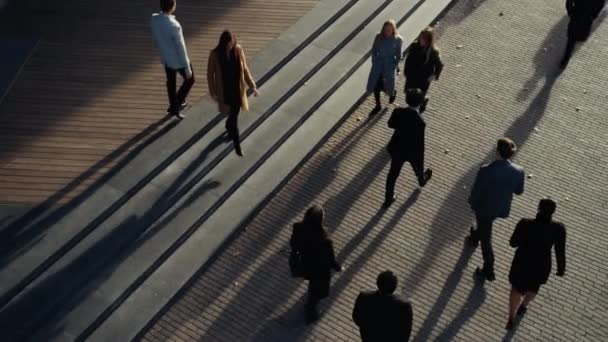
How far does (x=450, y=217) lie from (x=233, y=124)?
308 centimetres

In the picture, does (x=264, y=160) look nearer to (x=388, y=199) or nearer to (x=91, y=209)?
(x=388, y=199)

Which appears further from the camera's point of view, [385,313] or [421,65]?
[421,65]

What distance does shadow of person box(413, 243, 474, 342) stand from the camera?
785 centimetres

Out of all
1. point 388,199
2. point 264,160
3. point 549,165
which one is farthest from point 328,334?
point 549,165

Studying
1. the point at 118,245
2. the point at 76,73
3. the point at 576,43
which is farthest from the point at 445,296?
the point at 576,43

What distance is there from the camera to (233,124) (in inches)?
367

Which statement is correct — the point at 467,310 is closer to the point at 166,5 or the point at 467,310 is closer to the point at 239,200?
the point at 239,200

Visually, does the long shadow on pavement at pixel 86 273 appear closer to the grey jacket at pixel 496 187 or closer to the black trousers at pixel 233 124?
the black trousers at pixel 233 124

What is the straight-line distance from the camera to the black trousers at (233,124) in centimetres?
918

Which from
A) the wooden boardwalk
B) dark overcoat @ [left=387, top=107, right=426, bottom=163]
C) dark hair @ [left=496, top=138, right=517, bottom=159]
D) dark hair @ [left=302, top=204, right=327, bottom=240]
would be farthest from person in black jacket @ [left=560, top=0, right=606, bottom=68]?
dark hair @ [left=302, top=204, right=327, bottom=240]

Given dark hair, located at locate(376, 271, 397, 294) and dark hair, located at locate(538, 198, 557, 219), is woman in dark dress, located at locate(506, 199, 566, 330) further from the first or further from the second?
dark hair, located at locate(376, 271, 397, 294)

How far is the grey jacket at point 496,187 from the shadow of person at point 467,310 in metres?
0.97

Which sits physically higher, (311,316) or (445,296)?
(311,316)

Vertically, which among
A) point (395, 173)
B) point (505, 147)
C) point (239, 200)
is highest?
point (505, 147)
